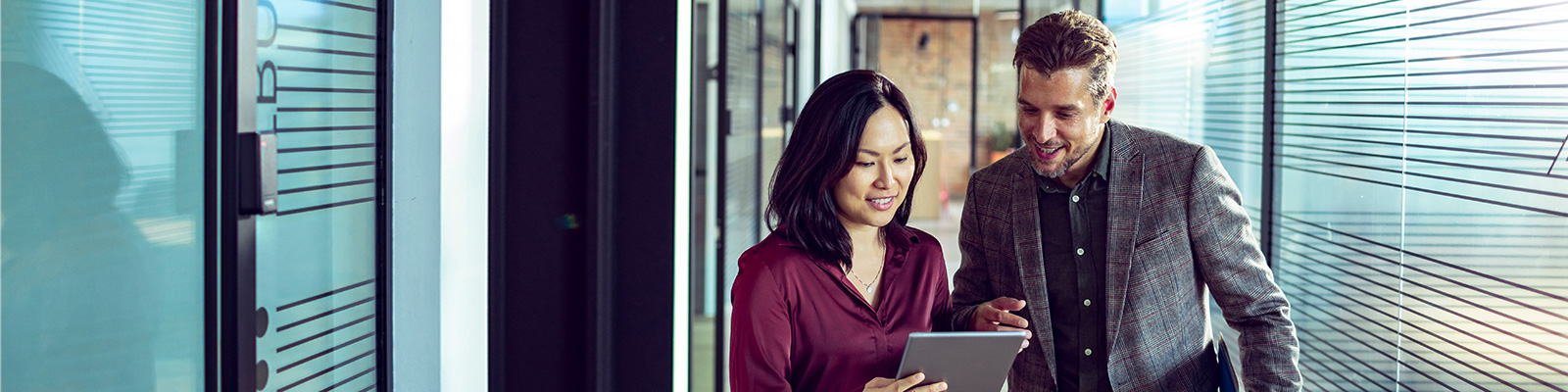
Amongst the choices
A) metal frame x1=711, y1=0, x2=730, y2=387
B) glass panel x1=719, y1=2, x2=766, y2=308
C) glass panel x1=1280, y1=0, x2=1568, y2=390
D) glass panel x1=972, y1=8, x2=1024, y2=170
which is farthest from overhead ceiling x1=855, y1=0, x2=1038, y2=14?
glass panel x1=1280, y1=0, x2=1568, y2=390

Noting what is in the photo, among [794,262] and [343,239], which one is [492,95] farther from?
[794,262]

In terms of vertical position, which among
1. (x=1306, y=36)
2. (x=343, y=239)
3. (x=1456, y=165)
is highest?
(x=1306, y=36)

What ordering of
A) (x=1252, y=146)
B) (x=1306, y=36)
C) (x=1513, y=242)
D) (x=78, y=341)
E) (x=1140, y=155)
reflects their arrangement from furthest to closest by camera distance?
(x=1252, y=146)
(x=1306, y=36)
(x=1513, y=242)
(x=1140, y=155)
(x=78, y=341)

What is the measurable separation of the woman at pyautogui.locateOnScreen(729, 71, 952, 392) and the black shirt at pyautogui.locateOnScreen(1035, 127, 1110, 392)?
1.10ft

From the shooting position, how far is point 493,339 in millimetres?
1762

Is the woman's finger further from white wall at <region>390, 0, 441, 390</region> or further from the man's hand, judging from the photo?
white wall at <region>390, 0, 441, 390</region>

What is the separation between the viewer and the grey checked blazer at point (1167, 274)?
1504 mm

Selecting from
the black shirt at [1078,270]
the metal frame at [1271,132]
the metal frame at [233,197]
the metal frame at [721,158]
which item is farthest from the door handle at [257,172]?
the metal frame at [1271,132]

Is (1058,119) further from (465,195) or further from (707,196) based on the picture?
(707,196)

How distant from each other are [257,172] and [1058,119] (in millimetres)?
1148

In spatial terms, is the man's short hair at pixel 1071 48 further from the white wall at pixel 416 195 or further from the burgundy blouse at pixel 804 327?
the white wall at pixel 416 195

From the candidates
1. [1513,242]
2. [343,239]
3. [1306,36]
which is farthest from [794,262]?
[1306,36]

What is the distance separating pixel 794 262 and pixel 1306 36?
1.73m

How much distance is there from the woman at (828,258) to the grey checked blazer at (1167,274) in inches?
10.9
